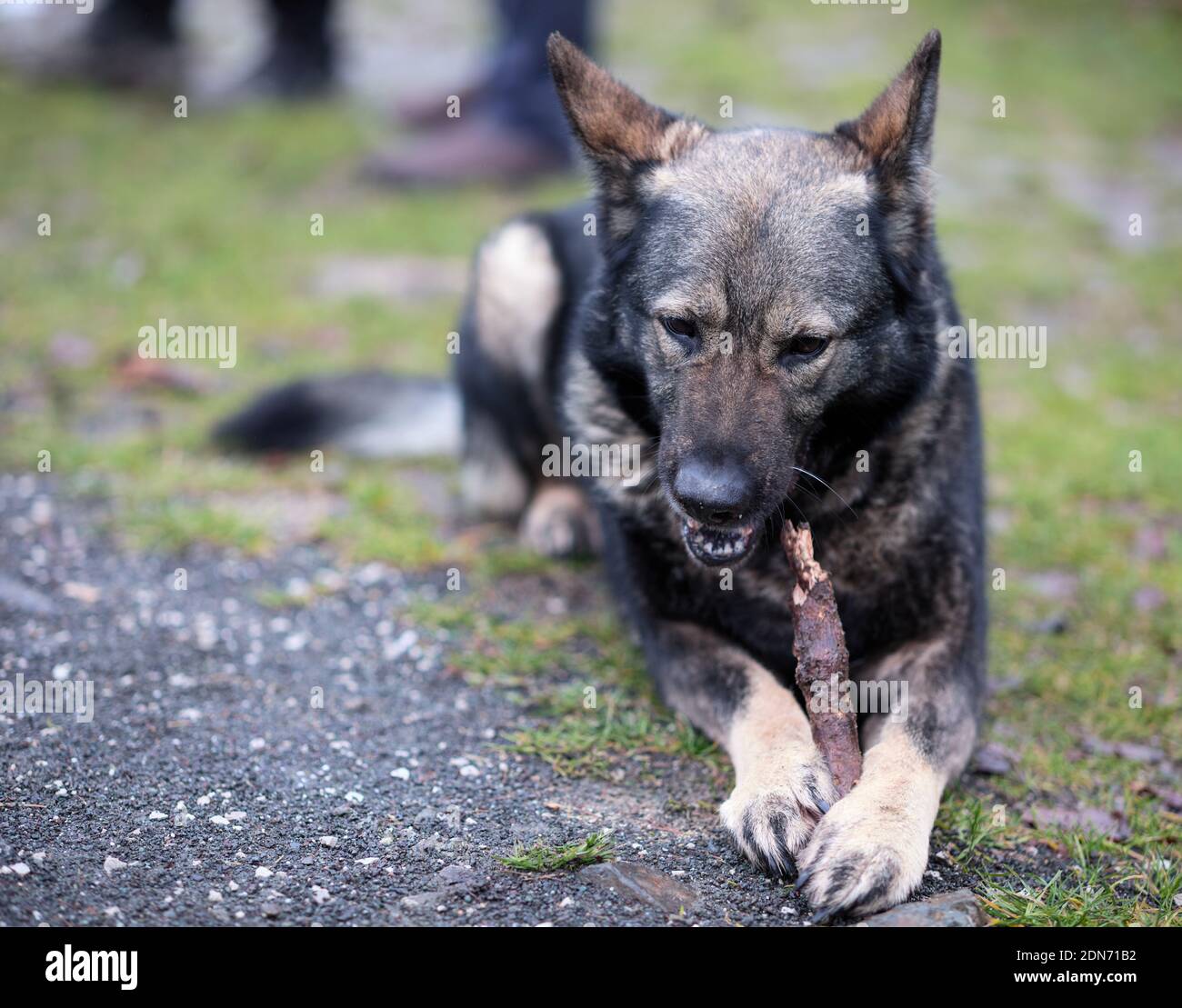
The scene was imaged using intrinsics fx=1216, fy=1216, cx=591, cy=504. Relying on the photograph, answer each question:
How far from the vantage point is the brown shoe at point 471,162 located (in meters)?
8.92

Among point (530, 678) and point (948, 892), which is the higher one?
point (530, 678)

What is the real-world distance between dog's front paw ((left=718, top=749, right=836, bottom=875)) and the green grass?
30 centimetres

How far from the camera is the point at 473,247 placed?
8.10 meters

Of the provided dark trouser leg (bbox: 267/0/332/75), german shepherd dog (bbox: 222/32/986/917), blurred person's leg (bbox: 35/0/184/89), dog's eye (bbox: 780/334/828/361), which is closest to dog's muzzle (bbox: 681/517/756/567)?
german shepherd dog (bbox: 222/32/986/917)

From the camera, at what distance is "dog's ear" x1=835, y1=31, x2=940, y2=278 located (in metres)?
3.12

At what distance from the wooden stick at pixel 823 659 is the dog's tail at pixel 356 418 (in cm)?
256

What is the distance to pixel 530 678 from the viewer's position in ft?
12.3

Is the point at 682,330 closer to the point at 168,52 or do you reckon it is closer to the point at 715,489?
the point at 715,489

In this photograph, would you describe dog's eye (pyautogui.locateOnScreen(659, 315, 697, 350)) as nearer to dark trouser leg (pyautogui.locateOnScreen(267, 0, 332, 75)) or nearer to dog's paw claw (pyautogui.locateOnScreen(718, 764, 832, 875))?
dog's paw claw (pyautogui.locateOnScreen(718, 764, 832, 875))

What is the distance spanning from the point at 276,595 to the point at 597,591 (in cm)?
113

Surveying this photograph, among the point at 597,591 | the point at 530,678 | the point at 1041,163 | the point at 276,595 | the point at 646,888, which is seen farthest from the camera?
the point at 1041,163

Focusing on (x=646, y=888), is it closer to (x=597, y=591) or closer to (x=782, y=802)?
(x=782, y=802)

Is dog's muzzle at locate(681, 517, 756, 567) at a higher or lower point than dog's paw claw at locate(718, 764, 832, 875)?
higher
